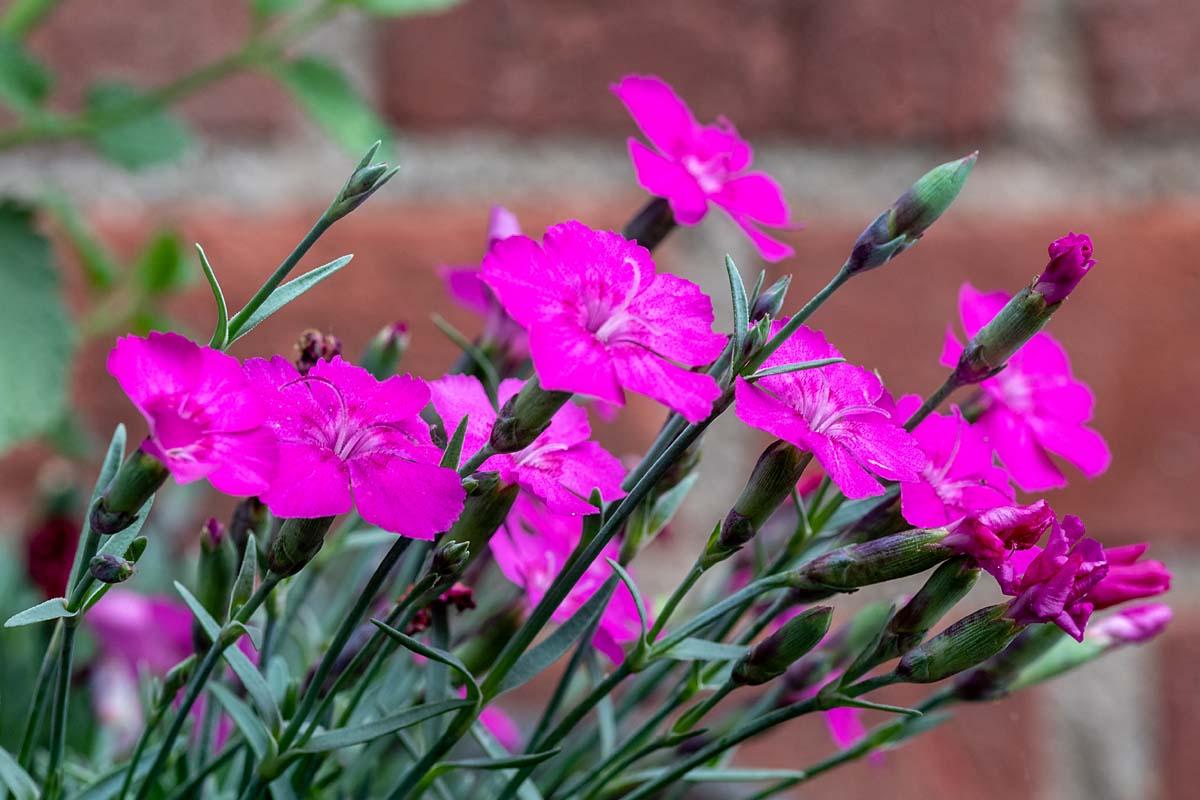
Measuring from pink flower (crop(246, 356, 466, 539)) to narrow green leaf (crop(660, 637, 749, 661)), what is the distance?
0.16 ft

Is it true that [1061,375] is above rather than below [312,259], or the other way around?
above

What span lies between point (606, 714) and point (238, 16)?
0.43 metres

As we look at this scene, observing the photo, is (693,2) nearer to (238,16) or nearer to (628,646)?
(238,16)

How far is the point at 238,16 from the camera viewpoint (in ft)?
1.81

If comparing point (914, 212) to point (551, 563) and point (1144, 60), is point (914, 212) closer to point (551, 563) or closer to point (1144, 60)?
point (551, 563)

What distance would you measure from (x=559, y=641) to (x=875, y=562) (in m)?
0.05

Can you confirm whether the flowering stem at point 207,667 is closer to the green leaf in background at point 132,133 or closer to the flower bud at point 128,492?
the flower bud at point 128,492

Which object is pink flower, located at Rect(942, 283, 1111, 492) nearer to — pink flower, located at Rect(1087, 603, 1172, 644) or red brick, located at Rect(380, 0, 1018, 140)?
pink flower, located at Rect(1087, 603, 1172, 644)

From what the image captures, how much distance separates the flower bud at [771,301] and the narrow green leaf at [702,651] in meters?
0.05

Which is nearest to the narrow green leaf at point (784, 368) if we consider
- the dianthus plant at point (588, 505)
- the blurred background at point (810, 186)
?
the dianthus plant at point (588, 505)

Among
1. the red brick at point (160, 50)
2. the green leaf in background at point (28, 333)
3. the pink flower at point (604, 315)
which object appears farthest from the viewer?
the red brick at point (160, 50)

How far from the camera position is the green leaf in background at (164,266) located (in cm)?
42

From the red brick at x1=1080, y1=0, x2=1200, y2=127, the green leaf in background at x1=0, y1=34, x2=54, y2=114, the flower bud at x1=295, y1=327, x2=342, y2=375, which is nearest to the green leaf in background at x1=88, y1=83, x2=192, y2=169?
the green leaf in background at x1=0, y1=34, x2=54, y2=114

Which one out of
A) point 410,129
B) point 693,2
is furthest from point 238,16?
point 693,2
